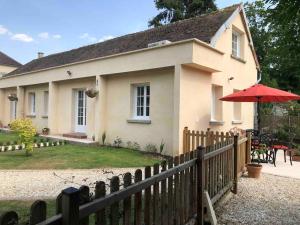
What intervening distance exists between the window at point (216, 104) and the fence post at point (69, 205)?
13.1 meters

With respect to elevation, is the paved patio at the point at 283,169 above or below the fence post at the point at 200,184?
below

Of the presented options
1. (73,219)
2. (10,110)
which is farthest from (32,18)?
(73,219)

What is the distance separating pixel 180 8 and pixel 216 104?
22.9 metres

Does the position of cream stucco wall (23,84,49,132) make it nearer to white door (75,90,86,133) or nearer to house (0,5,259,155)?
house (0,5,259,155)

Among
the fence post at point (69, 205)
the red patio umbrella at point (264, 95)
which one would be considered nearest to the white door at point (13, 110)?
the red patio umbrella at point (264, 95)

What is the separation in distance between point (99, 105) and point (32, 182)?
7492 millimetres

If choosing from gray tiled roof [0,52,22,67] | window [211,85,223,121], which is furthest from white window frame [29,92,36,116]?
gray tiled roof [0,52,22,67]

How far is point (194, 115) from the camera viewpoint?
484 inches

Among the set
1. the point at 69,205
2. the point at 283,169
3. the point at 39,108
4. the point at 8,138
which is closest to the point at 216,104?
the point at 283,169

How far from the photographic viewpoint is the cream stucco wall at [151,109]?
12.2 meters

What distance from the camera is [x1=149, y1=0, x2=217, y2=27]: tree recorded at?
3416cm

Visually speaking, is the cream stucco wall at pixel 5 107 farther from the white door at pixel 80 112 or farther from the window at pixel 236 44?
the window at pixel 236 44

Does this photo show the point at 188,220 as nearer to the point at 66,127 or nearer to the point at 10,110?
the point at 66,127

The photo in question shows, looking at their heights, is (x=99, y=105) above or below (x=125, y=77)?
below
